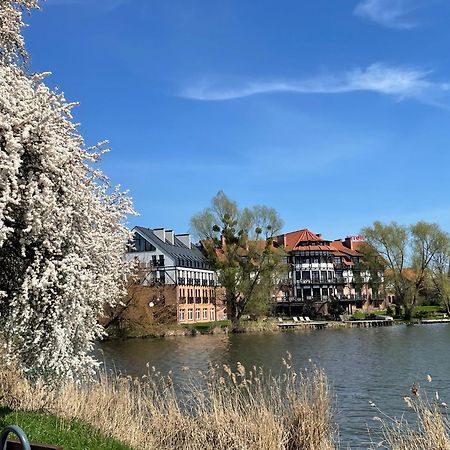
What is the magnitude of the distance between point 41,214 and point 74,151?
1433 millimetres

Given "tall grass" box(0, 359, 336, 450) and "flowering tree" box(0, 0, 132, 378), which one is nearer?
"flowering tree" box(0, 0, 132, 378)

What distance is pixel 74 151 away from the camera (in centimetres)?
924

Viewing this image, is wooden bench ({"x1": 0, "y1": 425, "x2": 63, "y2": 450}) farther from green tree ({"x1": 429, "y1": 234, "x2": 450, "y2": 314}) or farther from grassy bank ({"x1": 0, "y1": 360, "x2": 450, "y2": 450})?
green tree ({"x1": 429, "y1": 234, "x2": 450, "y2": 314})

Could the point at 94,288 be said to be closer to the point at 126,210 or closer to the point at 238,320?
the point at 126,210

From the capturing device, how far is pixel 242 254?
201 feet

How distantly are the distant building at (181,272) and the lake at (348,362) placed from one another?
22983mm

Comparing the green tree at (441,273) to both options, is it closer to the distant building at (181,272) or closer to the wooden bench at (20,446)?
the distant building at (181,272)

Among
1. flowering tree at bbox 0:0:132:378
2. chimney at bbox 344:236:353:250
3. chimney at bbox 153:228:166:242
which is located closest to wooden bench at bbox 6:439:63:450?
flowering tree at bbox 0:0:132:378

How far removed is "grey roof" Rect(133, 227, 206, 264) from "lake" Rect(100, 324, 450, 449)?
26.0 meters

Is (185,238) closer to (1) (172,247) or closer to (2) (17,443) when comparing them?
(1) (172,247)

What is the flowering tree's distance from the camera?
812 centimetres

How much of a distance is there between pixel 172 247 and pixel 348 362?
163ft

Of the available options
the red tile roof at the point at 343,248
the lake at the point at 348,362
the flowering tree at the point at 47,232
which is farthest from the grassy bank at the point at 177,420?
the red tile roof at the point at 343,248

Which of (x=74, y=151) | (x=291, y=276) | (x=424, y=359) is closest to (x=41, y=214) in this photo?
(x=74, y=151)
